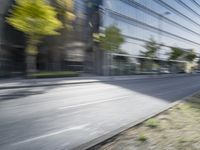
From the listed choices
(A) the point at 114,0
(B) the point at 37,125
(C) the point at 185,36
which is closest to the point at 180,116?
(B) the point at 37,125

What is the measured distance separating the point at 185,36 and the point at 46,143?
8318cm

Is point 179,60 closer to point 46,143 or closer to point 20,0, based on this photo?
point 20,0

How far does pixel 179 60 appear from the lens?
7950 cm

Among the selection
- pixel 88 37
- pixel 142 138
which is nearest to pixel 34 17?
pixel 88 37

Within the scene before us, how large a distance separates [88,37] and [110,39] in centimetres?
398

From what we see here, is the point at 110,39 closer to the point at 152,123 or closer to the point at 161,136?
the point at 152,123

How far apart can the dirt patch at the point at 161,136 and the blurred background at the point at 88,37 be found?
1961 cm

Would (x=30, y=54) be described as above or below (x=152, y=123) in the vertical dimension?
above

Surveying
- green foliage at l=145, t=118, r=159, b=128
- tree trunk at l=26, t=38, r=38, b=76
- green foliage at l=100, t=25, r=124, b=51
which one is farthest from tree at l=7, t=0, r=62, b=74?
green foliage at l=145, t=118, r=159, b=128

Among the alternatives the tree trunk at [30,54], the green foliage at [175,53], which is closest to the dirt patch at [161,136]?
the tree trunk at [30,54]

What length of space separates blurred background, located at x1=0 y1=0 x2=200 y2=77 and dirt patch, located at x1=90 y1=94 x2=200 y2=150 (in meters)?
19.6

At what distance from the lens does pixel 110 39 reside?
43.8 meters

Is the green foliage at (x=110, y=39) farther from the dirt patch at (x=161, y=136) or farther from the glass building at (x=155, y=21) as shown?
the dirt patch at (x=161, y=136)

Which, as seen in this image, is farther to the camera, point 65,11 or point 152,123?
point 65,11
